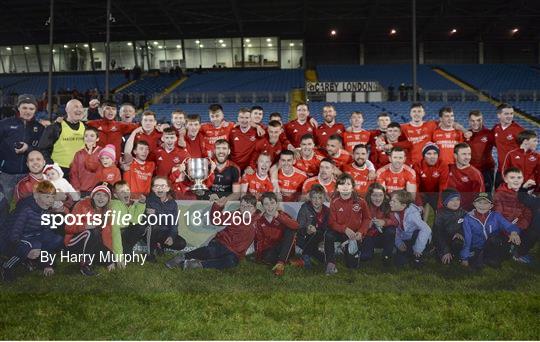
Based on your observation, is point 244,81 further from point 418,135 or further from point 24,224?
point 24,224

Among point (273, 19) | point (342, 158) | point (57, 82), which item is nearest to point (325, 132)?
point (342, 158)

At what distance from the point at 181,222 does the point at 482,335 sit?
3379 mm

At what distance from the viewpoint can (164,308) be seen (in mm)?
4477

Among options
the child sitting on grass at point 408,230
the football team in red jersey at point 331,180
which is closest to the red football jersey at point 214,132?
the football team in red jersey at point 331,180

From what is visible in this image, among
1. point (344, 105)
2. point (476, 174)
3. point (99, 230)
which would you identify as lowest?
point (99, 230)

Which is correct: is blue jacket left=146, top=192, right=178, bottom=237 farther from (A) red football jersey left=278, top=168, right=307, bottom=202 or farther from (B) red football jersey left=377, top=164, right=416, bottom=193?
(B) red football jersey left=377, top=164, right=416, bottom=193

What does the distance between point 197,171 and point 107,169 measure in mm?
1217

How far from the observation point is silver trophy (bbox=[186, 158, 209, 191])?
609 centimetres

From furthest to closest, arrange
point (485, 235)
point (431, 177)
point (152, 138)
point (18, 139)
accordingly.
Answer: point (152, 138) → point (18, 139) → point (431, 177) → point (485, 235)

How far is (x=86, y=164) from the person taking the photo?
6117 mm

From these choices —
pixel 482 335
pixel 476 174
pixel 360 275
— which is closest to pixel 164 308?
pixel 360 275

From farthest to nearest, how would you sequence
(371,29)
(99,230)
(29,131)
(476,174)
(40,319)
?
(371,29), (29,131), (476,174), (99,230), (40,319)

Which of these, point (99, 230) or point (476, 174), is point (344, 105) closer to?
point (476, 174)

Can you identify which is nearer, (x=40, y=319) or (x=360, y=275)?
(x=40, y=319)
